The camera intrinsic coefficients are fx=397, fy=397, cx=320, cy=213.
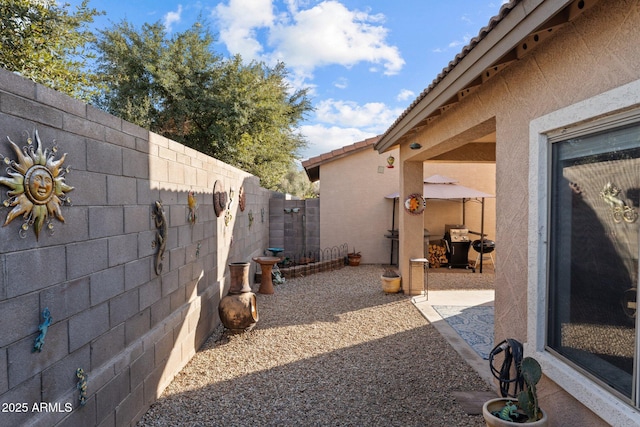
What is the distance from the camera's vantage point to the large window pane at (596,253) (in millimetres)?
2430

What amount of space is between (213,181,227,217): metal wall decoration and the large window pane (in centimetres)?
491

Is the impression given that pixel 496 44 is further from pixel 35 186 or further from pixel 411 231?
pixel 411 231

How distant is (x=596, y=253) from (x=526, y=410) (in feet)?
4.01

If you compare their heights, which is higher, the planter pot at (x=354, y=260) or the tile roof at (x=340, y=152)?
the tile roof at (x=340, y=152)

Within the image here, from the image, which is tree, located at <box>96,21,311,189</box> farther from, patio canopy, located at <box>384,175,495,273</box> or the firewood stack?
the firewood stack

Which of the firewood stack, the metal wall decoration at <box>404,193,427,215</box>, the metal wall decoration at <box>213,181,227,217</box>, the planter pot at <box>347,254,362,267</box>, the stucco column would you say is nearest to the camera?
the metal wall decoration at <box>213,181,227,217</box>

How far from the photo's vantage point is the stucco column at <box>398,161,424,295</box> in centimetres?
867

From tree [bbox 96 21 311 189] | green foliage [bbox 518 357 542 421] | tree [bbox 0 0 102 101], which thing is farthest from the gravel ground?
tree [bbox 96 21 311 189]

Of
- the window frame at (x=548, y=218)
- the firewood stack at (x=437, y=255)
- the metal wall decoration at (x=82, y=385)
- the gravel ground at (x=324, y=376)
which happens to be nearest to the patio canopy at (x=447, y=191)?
the firewood stack at (x=437, y=255)

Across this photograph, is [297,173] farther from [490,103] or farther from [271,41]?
[490,103]

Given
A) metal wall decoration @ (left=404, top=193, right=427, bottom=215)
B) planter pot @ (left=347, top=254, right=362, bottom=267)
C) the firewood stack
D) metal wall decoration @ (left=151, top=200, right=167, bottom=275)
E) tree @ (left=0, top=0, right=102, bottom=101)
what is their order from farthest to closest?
planter pot @ (left=347, top=254, right=362, bottom=267) → the firewood stack → tree @ (left=0, top=0, right=102, bottom=101) → metal wall decoration @ (left=404, top=193, right=427, bottom=215) → metal wall decoration @ (left=151, top=200, right=167, bottom=275)

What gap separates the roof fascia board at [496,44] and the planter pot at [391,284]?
430 cm

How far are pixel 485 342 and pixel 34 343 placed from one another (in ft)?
17.9

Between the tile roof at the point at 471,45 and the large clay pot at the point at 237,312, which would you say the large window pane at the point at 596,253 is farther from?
the large clay pot at the point at 237,312
